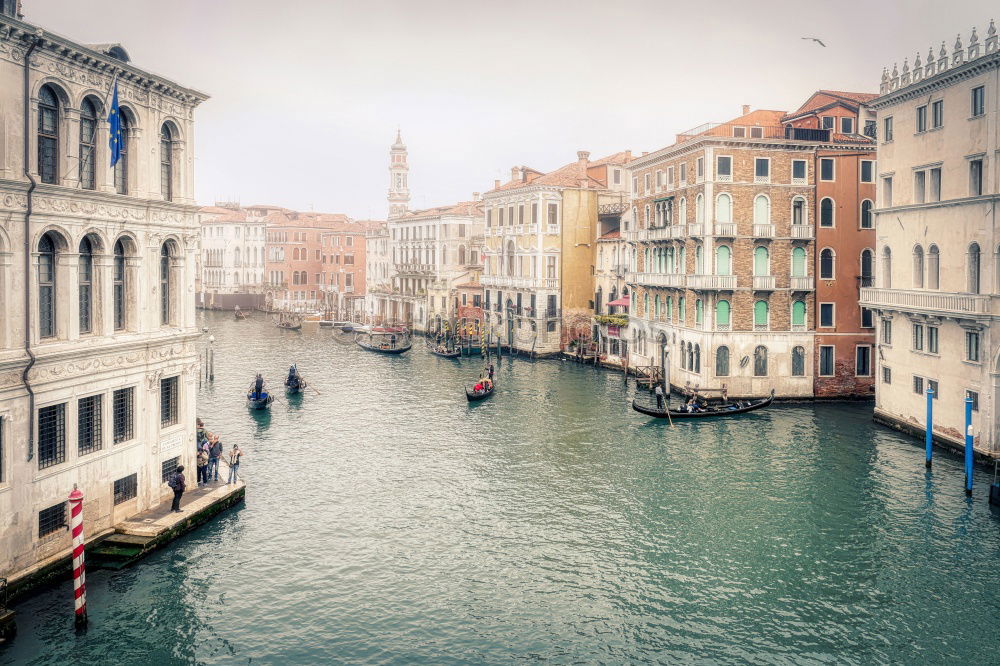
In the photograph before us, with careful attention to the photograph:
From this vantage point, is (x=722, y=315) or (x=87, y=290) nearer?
(x=87, y=290)

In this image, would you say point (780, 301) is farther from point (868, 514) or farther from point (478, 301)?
point (478, 301)

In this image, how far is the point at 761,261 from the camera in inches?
1540

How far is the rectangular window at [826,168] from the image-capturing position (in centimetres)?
3903

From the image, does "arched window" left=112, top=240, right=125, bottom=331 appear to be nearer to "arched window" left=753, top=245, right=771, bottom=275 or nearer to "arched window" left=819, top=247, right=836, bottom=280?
"arched window" left=753, top=245, right=771, bottom=275

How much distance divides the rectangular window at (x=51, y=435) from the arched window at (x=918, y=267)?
93.8 feet

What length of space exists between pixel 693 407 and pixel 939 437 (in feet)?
32.9

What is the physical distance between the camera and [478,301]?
7131cm

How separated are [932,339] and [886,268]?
4.42 meters

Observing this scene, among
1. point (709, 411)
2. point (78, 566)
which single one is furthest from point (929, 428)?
point (78, 566)

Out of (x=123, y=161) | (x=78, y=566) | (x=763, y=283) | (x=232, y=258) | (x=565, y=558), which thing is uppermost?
(x=232, y=258)

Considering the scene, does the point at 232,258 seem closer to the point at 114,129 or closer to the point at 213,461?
the point at 213,461

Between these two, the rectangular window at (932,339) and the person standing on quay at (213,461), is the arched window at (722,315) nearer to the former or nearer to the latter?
the rectangular window at (932,339)

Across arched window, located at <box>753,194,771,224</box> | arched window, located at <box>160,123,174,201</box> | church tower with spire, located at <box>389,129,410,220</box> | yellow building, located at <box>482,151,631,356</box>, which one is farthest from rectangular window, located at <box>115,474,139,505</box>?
church tower with spire, located at <box>389,129,410,220</box>

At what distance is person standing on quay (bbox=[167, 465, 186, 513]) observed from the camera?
19547 mm
